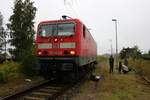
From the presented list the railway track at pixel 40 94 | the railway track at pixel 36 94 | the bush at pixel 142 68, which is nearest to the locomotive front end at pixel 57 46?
the railway track at pixel 40 94

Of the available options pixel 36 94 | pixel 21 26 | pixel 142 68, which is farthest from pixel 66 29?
pixel 21 26

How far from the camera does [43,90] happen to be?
1213 cm

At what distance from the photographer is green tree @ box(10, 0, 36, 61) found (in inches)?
1829

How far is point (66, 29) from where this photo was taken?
45.9 ft

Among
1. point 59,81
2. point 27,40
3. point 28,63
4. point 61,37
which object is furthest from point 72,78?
point 27,40

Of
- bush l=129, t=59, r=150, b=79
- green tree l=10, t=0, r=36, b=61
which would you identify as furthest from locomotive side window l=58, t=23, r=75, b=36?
green tree l=10, t=0, r=36, b=61

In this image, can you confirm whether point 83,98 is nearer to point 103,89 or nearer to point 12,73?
point 103,89

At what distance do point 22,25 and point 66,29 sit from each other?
35.2 metres

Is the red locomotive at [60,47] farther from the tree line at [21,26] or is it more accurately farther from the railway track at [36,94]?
the tree line at [21,26]

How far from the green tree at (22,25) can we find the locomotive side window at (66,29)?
31771 mm

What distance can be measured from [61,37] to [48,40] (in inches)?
28.4

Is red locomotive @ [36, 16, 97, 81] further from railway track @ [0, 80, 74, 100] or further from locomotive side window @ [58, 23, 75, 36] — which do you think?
railway track @ [0, 80, 74, 100]

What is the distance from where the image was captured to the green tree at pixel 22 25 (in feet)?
152

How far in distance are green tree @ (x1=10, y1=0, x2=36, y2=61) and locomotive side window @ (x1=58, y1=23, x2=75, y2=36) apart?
31.8 metres
